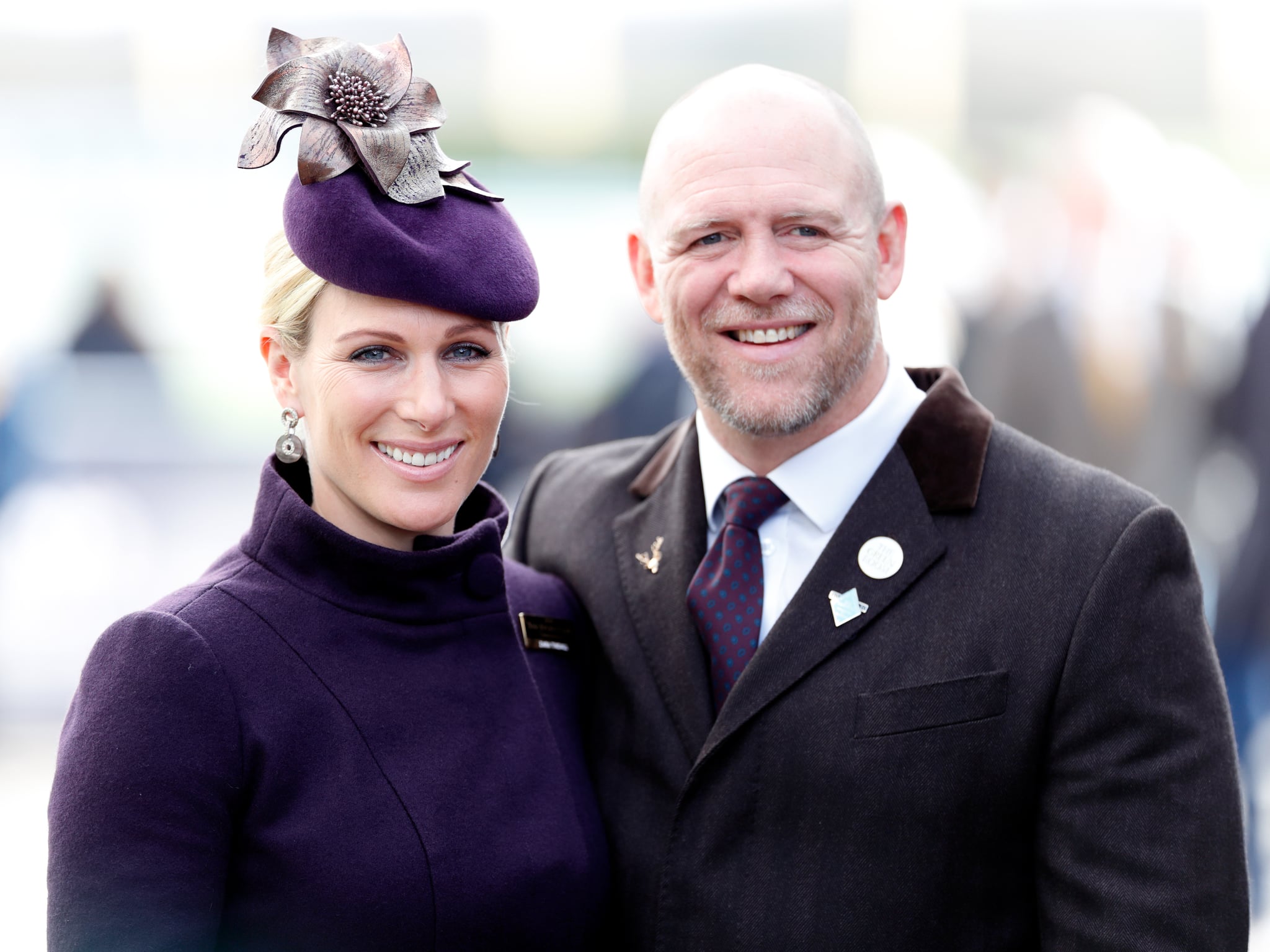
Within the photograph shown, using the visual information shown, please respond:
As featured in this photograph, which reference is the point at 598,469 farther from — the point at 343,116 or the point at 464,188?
the point at 343,116

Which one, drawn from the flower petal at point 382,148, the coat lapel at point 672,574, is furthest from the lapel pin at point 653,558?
the flower petal at point 382,148

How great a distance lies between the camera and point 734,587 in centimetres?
280

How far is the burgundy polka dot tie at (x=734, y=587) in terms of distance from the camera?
275cm

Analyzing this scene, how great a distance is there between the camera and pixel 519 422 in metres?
8.15

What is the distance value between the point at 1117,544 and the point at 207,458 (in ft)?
27.6

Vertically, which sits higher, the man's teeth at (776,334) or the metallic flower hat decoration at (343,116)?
the metallic flower hat decoration at (343,116)

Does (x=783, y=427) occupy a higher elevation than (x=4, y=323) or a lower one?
lower

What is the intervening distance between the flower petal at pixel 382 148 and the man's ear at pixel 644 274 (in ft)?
2.53

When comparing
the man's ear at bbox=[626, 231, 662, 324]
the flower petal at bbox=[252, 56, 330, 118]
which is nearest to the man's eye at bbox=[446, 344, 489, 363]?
the flower petal at bbox=[252, 56, 330, 118]

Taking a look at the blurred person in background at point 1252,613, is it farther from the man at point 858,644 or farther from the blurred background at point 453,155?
the man at point 858,644

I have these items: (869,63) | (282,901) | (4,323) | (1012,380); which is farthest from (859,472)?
(4,323)

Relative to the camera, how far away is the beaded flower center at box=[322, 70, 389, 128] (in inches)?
96.0

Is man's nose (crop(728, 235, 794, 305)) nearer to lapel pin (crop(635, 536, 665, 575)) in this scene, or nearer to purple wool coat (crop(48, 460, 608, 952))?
lapel pin (crop(635, 536, 665, 575))

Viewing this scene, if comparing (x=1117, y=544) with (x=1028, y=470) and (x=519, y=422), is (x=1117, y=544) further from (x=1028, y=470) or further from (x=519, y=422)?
(x=519, y=422)
